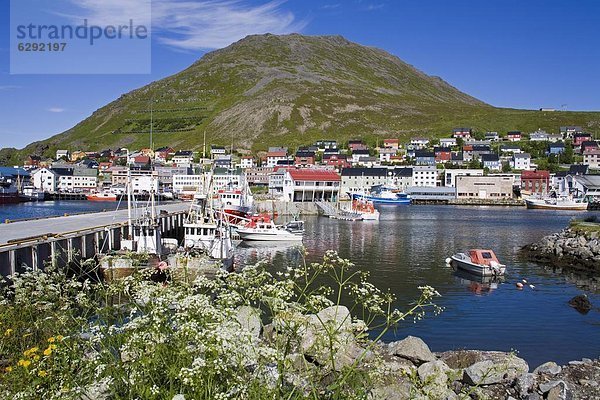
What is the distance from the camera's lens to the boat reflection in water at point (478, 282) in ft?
94.6

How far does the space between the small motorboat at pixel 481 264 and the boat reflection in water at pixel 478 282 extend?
0.81ft

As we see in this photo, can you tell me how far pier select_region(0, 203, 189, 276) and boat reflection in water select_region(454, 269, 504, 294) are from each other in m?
19.6

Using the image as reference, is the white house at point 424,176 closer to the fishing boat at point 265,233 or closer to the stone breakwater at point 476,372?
the fishing boat at point 265,233

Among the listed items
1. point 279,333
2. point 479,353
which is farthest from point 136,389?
point 479,353

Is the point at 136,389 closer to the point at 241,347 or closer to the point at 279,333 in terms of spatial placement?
the point at 241,347

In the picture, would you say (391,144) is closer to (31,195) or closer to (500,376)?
(31,195)

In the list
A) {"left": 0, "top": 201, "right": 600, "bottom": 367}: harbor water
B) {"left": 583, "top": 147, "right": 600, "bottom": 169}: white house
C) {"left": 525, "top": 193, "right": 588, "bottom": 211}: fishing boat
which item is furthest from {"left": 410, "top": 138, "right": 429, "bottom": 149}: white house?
{"left": 0, "top": 201, "right": 600, "bottom": 367}: harbor water

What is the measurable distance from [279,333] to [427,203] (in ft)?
389

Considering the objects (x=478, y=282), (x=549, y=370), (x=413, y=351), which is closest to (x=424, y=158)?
(x=478, y=282)

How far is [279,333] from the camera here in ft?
20.3

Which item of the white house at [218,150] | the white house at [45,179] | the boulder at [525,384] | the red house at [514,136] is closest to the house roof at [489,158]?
the red house at [514,136]

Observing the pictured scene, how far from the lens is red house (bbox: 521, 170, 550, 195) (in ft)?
417

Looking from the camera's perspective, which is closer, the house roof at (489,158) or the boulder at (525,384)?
the boulder at (525,384)

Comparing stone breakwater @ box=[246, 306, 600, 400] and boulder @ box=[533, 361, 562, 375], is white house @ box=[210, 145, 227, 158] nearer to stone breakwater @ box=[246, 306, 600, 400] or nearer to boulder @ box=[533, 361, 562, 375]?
stone breakwater @ box=[246, 306, 600, 400]
